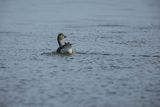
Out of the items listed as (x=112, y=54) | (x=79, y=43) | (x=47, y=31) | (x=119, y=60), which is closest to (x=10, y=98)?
(x=119, y=60)

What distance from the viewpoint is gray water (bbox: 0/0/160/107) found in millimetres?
16047

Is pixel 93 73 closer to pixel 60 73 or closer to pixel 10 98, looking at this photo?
pixel 60 73

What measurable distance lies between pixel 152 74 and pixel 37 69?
14.8 feet

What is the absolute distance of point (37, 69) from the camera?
2097cm

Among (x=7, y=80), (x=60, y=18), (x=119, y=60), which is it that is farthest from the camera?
(x=60, y=18)

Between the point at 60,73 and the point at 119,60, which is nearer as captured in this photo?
the point at 60,73

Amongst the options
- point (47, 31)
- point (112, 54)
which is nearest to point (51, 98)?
point (112, 54)

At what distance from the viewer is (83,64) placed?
22.0 metres

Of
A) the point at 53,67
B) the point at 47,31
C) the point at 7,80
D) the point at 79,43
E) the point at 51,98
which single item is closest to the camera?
the point at 51,98

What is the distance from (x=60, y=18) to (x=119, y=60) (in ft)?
70.6

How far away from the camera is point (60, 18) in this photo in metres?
43.9

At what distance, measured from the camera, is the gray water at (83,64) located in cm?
1605

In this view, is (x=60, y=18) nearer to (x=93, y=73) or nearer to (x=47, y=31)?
(x=47, y=31)

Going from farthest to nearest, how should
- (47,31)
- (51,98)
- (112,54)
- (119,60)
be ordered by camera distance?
(47,31), (112,54), (119,60), (51,98)
